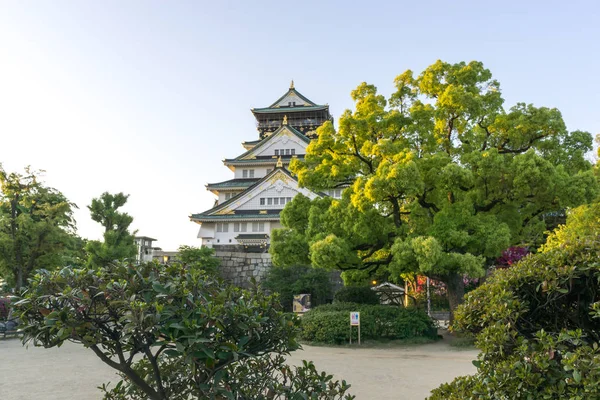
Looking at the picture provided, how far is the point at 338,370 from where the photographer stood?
8.20 meters

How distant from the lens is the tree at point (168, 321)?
8.06ft

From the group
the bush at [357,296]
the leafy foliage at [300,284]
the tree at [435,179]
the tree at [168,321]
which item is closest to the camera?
the tree at [168,321]

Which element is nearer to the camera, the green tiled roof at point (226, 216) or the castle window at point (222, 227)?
the green tiled roof at point (226, 216)

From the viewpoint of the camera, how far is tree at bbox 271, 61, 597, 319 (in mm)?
11656

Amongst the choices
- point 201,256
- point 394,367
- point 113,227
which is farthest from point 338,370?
point 201,256

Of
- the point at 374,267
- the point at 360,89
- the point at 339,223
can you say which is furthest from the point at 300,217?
the point at 360,89

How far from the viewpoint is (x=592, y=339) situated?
303 centimetres

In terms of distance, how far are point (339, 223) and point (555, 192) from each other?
633 cm

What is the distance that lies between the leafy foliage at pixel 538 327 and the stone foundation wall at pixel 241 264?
22426mm

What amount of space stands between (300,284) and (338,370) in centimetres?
1285

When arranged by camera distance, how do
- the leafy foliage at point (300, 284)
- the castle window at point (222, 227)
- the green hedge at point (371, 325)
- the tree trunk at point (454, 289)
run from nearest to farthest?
the green hedge at point (371, 325) < the tree trunk at point (454, 289) < the leafy foliage at point (300, 284) < the castle window at point (222, 227)

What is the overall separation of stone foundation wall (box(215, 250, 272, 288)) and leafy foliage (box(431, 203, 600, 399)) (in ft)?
73.6

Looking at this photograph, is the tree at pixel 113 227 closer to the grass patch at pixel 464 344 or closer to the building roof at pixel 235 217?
the building roof at pixel 235 217

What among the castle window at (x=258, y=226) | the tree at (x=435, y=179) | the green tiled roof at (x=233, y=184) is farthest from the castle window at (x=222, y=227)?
the tree at (x=435, y=179)
